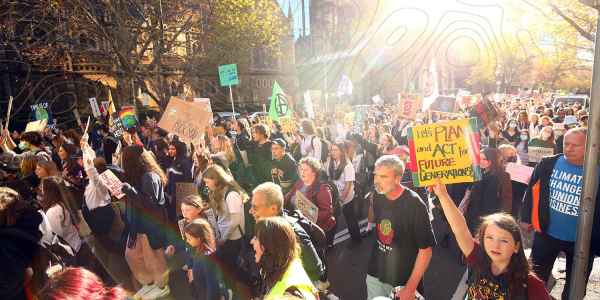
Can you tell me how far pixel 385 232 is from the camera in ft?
9.93

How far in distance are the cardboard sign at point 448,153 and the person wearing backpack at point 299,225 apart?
36.9 inches

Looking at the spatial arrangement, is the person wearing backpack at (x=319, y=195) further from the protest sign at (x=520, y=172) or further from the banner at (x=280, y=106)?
the banner at (x=280, y=106)

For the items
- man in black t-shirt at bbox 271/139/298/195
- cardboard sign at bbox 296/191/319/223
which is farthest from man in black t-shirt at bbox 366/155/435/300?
Answer: man in black t-shirt at bbox 271/139/298/195

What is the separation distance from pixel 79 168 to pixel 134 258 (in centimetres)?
229

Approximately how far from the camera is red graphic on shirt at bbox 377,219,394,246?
2981mm

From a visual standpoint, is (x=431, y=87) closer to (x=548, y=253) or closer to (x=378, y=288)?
(x=548, y=253)

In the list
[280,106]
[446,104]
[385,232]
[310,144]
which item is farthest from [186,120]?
[446,104]

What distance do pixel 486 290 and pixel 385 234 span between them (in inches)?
35.0

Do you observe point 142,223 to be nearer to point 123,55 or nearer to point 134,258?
point 134,258

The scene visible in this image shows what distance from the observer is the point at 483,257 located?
2338 millimetres

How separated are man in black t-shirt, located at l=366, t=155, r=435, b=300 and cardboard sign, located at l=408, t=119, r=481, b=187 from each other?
0.22 m

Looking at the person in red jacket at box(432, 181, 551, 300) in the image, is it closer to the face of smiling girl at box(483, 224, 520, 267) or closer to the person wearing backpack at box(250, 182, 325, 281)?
the face of smiling girl at box(483, 224, 520, 267)

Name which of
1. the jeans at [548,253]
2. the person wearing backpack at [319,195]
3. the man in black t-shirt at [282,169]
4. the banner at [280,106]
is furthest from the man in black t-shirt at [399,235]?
the banner at [280,106]

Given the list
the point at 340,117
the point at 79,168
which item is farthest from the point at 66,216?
the point at 340,117
